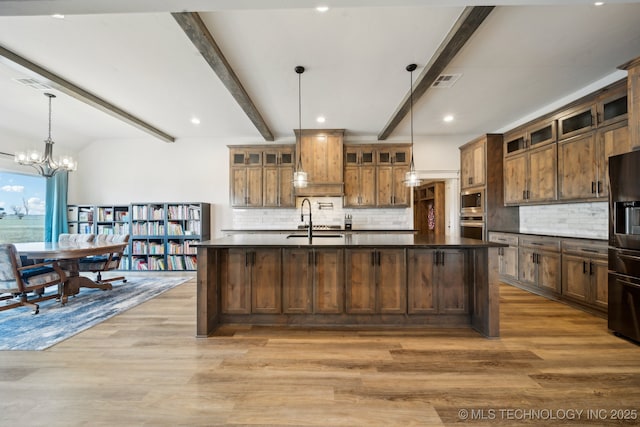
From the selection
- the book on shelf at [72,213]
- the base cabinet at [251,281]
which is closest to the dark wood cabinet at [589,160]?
the base cabinet at [251,281]

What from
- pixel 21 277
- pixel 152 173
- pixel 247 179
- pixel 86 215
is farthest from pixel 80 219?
pixel 247 179

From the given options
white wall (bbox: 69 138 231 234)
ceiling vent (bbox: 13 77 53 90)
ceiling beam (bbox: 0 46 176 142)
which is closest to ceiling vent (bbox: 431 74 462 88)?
white wall (bbox: 69 138 231 234)

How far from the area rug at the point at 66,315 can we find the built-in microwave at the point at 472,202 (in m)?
5.88

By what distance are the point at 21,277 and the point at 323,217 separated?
473 cm

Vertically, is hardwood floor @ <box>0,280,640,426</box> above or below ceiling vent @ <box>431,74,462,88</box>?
below

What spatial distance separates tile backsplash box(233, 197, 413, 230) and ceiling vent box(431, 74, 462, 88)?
2.82 meters

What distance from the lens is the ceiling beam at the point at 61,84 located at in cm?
297

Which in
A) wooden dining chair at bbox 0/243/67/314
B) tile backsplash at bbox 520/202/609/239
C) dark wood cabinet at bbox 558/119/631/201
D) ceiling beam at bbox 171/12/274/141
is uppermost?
ceiling beam at bbox 171/12/274/141

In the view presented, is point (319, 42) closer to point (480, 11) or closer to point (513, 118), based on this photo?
point (480, 11)

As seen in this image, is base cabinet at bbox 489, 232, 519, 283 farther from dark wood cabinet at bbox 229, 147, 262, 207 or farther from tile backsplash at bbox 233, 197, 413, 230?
dark wood cabinet at bbox 229, 147, 262, 207

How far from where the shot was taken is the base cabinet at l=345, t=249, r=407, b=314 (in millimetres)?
2920

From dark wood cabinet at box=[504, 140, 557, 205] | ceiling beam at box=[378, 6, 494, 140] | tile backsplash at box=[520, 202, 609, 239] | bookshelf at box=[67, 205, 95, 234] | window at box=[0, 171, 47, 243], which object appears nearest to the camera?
ceiling beam at box=[378, 6, 494, 140]

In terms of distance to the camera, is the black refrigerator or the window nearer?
the black refrigerator

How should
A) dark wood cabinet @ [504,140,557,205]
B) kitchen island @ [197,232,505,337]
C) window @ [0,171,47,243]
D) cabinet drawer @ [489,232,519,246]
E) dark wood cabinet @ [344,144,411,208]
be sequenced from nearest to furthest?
1. kitchen island @ [197,232,505,337]
2. dark wood cabinet @ [504,140,557,205]
3. cabinet drawer @ [489,232,519,246]
4. window @ [0,171,47,243]
5. dark wood cabinet @ [344,144,411,208]
